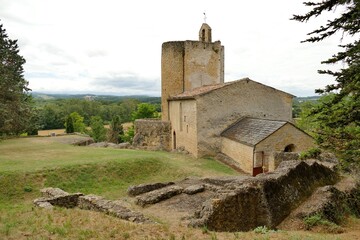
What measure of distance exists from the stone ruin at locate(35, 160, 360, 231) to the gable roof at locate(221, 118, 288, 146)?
6428mm

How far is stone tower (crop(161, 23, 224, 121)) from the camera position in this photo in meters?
29.5

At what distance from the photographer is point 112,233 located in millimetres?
6953

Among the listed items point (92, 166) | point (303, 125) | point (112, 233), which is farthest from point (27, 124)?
point (303, 125)

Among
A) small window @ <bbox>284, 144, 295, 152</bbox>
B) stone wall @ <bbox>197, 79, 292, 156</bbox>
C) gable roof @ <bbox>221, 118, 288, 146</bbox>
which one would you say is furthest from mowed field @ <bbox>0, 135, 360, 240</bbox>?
small window @ <bbox>284, 144, 295, 152</bbox>

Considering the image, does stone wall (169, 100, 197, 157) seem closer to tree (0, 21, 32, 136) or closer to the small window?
the small window

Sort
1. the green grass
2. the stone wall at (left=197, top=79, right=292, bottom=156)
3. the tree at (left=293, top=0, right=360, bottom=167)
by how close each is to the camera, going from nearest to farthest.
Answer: the tree at (left=293, top=0, right=360, bottom=167) < the green grass < the stone wall at (left=197, top=79, right=292, bottom=156)

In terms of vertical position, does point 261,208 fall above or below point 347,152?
below

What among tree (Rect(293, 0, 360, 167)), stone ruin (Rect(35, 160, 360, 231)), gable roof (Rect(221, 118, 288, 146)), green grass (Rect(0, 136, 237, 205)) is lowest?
green grass (Rect(0, 136, 237, 205))

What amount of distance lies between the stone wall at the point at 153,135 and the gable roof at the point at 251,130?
7.71m

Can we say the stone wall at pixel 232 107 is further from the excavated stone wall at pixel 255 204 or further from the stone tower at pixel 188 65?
the excavated stone wall at pixel 255 204

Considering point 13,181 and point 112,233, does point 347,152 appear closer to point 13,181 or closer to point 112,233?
point 112,233

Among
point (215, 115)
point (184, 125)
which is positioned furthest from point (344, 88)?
point (184, 125)

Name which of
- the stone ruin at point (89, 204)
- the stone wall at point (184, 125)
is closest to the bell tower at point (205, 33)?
the stone wall at point (184, 125)

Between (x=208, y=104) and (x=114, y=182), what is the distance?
9.38 m
